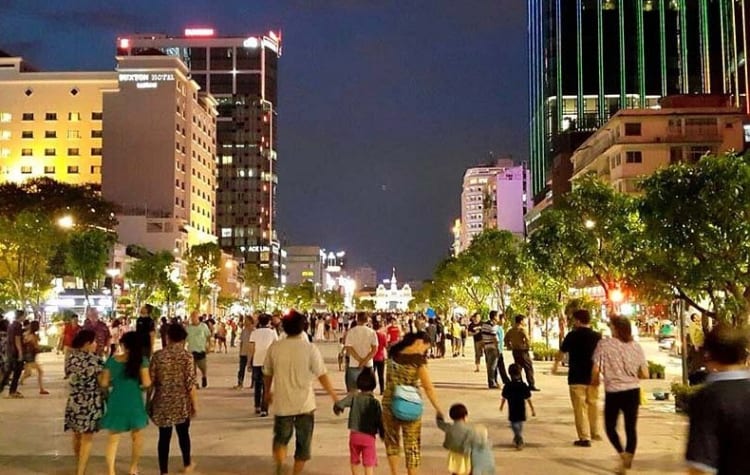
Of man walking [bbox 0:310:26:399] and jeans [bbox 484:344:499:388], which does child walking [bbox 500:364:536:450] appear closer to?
jeans [bbox 484:344:499:388]

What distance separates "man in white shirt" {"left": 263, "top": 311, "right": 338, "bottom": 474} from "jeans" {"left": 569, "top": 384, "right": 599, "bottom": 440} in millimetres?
4331

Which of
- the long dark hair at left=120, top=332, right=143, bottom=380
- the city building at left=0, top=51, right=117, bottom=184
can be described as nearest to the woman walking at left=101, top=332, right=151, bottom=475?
the long dark hair at left=120, top=332, right=143, bottom=380

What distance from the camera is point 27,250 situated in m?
41.2

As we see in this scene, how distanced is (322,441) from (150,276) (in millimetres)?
52594

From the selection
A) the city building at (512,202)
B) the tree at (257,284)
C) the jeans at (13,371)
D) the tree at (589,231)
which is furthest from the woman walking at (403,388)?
the city building at (512,202)

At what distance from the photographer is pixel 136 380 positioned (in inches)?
372

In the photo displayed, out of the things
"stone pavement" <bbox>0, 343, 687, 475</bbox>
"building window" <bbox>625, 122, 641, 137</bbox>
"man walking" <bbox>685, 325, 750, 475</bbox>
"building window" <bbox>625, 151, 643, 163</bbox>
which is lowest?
"stone pavement" <bbox>0, 343, 687, 475</bbox>


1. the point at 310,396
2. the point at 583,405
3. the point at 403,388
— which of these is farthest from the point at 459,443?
the point at 583,405

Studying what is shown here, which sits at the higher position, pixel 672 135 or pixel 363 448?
pixel 672 135

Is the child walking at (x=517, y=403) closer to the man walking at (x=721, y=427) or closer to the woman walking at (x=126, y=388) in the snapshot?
the woman walking at (x=126, y=388)

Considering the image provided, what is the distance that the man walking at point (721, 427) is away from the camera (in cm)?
437

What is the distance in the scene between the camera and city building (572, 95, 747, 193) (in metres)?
71.0

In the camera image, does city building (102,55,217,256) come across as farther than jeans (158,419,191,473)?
Yes

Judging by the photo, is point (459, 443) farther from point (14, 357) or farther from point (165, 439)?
point (14, 357)
